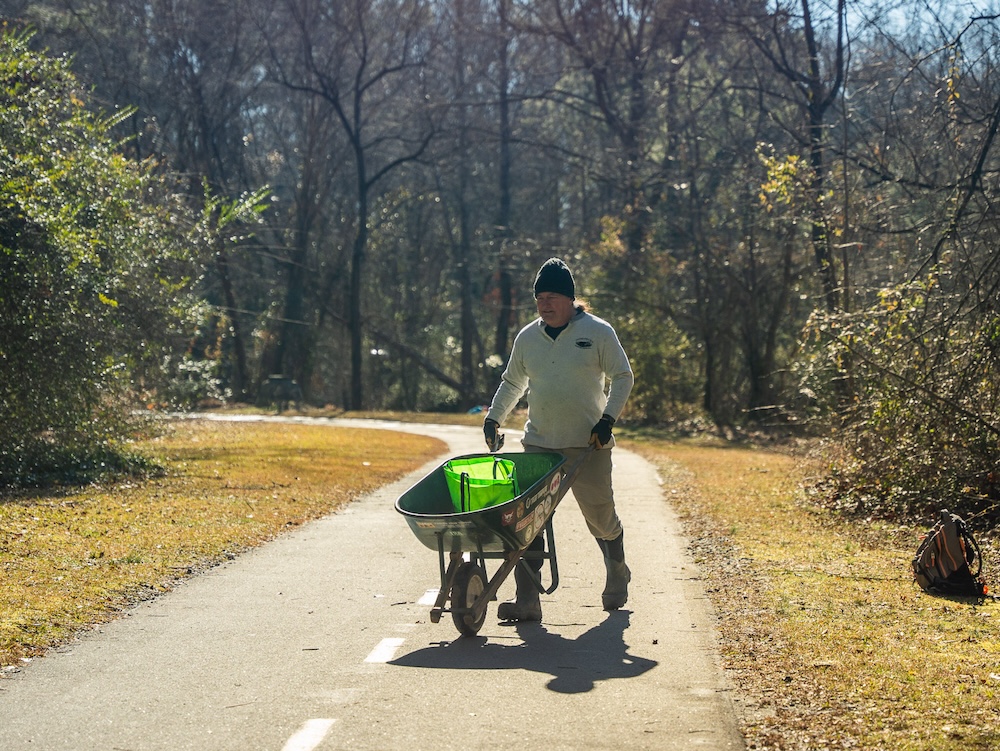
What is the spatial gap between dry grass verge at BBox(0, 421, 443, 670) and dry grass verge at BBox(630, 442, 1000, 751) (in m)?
4.10

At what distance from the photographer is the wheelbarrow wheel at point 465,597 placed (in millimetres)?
7793

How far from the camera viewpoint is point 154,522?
1355 cm

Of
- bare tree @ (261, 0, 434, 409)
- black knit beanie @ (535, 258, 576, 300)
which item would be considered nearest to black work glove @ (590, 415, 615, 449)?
black knit beanie @ (535, 258, 576, 300)

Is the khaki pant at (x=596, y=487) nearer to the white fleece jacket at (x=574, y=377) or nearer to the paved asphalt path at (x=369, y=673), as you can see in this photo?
the white fleece jacket at (x=574, y=377)

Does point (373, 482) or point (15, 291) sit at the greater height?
point (15, 291)

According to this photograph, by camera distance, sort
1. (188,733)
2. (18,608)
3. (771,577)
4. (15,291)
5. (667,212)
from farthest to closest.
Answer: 1. (667,212)
2. (15,291)
3. (771,577)
4. (18,608)
5. (188,733)

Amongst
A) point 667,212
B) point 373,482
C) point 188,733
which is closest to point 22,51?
point 373,482

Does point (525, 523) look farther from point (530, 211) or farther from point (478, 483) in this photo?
point (530, 211)

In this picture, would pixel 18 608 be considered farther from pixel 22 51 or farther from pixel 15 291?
pixel 22 51

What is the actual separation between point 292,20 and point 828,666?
44166 mm

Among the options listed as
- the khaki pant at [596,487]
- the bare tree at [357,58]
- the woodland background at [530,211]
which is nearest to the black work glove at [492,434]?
the khaki pant at [596,487]

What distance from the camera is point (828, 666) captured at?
718 centimetres

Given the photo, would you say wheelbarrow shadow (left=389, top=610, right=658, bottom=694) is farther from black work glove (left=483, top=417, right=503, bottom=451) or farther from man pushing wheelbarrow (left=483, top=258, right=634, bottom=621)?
black work glove (left=483, top=417, right=503, bottom=451)

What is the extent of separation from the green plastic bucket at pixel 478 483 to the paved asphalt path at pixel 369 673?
81cm
